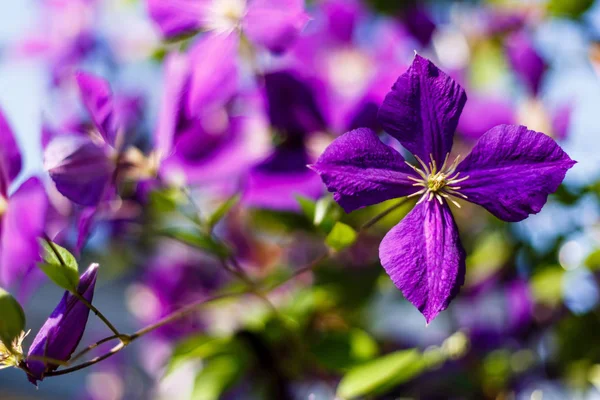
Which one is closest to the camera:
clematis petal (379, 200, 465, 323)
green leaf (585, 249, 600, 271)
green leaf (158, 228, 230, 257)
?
clematis petal (379, 200, 465, 323)

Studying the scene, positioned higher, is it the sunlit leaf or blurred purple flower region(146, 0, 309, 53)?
blurred purple flower region(146, 0, 309, 53)

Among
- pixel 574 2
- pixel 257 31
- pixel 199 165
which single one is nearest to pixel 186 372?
pixel 199 165

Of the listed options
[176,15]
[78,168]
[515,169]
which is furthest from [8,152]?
[515,169]

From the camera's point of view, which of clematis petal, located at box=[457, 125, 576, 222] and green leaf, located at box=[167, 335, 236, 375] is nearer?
clematis petal, located at box=[457, 125, 576, 222]

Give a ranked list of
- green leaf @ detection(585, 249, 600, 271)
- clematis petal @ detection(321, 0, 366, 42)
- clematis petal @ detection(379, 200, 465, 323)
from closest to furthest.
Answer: clematis petal @ detection(379, 200, 465, 323)
green leaf @ detection(585, 249, 600, 271)
clematis petal @ detection(321, 0, 366, 42)

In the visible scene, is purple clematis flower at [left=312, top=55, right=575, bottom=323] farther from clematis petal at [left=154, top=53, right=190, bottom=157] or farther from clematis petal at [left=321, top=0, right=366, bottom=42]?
clematis petal at [left=321, top=0, right=366, bottom=42]

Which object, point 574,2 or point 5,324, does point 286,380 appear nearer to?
point 5,324

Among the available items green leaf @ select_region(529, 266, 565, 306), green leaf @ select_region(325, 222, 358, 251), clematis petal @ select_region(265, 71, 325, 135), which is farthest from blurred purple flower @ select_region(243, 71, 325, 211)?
green leaf @ select_region(529, 266, 565, 306)
